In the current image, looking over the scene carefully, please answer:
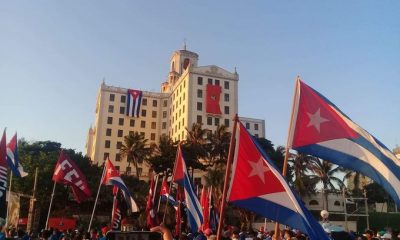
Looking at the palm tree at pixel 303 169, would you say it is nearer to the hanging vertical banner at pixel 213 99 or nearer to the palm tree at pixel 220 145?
the palm tree at pixel 220 145

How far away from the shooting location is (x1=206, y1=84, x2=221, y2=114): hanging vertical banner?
7675 cm

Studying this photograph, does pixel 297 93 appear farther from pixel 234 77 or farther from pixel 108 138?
pixel 108 138

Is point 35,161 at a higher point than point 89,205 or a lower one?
higher

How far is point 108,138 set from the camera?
3238 inches

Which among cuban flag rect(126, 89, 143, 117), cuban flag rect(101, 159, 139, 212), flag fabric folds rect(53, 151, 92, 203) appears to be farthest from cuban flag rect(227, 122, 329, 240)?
cuban flag rect(126, 89, 143, 117)

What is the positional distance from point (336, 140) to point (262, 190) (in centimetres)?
218

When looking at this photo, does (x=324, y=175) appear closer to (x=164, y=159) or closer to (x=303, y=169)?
(x=303, y=169)

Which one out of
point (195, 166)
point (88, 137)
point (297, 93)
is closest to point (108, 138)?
point (88, 137)

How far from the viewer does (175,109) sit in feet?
275

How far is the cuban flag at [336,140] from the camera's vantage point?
9.07m

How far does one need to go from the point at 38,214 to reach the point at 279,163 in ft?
114

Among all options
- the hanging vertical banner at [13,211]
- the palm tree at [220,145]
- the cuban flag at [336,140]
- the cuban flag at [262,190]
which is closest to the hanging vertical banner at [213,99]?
the palm tree at [220,145]

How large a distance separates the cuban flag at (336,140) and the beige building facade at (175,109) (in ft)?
211

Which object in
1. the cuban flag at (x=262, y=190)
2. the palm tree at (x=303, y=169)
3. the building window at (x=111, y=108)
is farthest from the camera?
the building window at (x=111, y=108)
